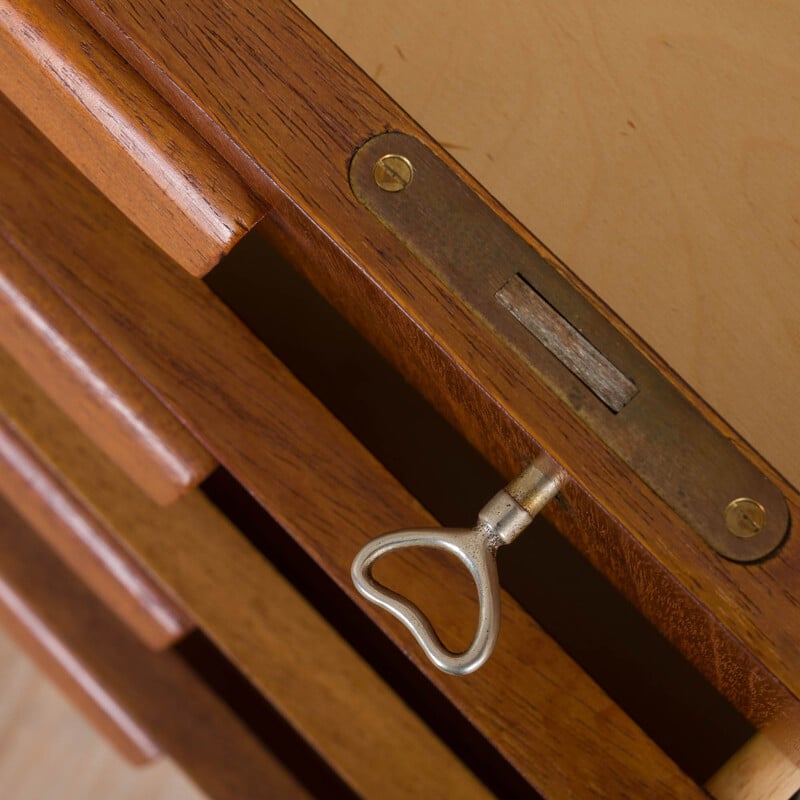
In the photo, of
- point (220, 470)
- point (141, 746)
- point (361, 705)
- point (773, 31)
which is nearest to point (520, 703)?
point (361, 705)

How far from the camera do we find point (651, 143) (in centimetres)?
52

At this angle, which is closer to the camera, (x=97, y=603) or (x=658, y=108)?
(x=658, y=108)

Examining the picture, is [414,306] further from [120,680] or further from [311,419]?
[120,680]

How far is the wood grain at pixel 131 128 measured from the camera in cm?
46

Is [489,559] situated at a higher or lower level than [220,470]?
higher

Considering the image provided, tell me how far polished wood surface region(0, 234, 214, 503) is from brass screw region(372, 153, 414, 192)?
0.19 m

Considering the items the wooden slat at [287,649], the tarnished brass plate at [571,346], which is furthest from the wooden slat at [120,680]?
the tarnished brass plate at [571,346]

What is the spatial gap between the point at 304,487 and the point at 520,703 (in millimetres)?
151

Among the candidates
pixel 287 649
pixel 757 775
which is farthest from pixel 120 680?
pixel 757 775

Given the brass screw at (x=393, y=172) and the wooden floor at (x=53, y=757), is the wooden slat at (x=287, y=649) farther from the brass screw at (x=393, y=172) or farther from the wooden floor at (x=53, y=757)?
the wooden floor at (x=53, y=757)

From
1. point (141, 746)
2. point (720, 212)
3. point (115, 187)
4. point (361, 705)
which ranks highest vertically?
point (720, 212)

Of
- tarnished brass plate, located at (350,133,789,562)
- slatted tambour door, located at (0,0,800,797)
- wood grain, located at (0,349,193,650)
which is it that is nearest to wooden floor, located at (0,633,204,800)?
wood grain, located at (0,349,193,650)

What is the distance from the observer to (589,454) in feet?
1.38

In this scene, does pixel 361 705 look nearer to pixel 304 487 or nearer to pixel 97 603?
pixel 304 487
